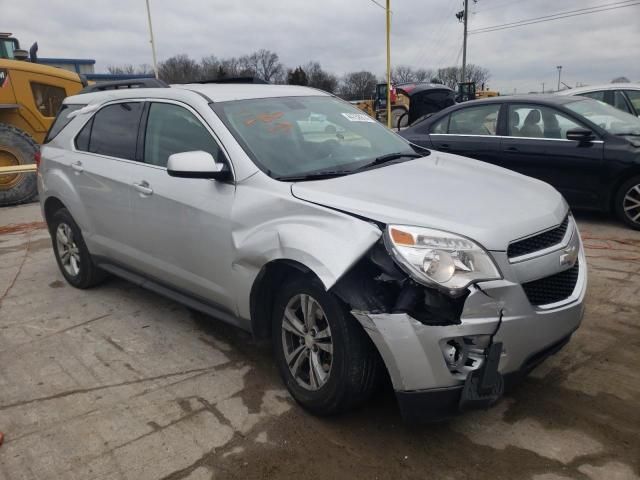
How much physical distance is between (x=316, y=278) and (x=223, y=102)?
1528mm

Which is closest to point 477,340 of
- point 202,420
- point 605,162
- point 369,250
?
point 369,250

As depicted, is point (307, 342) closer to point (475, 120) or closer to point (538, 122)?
point (538, 122)

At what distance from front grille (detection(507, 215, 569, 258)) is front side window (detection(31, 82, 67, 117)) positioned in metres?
9.97

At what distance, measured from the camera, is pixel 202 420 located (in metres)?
3.01

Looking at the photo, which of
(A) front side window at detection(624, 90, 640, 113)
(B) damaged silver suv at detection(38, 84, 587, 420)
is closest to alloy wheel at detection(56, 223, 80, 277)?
(B) damaged silver suv at detection(38, 84, 587, 420)

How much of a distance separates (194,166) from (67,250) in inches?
104

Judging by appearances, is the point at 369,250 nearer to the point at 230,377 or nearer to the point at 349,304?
the point at 349,304

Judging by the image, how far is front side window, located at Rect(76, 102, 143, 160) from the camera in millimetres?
4156

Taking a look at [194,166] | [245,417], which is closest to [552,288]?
[245,417]

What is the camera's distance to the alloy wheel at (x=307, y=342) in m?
2.84

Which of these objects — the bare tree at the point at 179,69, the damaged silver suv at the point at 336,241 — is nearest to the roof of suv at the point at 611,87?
the damaged silver suv at the point at 336,241

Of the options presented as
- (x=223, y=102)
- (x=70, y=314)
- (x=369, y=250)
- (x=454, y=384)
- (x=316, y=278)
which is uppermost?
(x=223, y=102)

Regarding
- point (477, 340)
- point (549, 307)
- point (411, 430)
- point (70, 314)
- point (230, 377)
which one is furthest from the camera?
point (70, 314)

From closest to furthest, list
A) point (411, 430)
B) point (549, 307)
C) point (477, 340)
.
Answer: point (477, 340), point (549, 307), point (411, 430)
